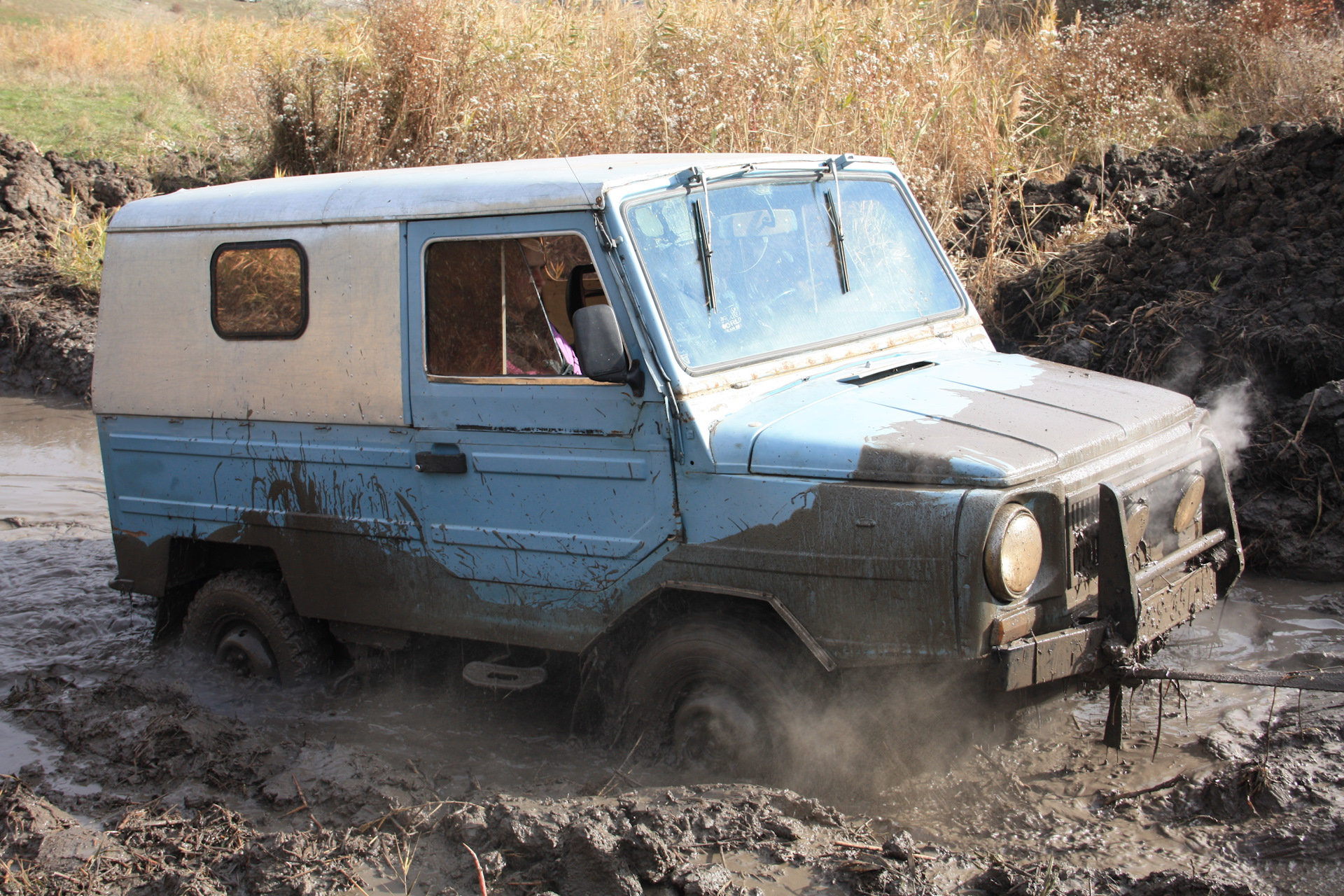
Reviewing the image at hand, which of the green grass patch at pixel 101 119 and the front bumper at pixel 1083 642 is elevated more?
the green grass patch at pixel 101 119

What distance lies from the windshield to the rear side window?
59.4 inches

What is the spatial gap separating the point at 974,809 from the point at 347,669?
2.73m

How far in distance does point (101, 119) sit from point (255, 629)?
15.3 m

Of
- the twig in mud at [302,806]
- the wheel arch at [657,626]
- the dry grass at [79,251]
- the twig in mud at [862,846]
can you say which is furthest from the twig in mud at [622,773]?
the dry grass at [79,251]

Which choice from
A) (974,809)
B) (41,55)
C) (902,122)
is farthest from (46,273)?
(974,809)

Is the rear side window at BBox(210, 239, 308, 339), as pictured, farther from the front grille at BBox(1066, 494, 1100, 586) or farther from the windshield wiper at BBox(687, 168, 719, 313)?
the front grille at BBox(1066, 494, 1100, 586)

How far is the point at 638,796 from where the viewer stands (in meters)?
3.31

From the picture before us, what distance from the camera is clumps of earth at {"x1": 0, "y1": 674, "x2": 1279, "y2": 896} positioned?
2984 mm

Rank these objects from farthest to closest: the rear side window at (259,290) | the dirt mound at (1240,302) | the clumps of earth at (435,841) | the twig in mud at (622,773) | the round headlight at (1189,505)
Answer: the dirt mound at (1240,302), the rear side window at (259,290), the twig in mud at (622,773), the round headlight at (1189,505), the clumps of earth at (435,841)

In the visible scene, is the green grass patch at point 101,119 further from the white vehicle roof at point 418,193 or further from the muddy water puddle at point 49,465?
the white vehicle roof at point 418,193

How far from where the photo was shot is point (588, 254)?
11.5 feet

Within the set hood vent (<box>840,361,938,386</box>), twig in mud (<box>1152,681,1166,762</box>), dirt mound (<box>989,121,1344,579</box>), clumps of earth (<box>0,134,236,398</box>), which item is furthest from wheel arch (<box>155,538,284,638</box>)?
clumps of earth (<box>0,134,236,398</box>)

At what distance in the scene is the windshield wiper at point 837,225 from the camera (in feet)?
13.0

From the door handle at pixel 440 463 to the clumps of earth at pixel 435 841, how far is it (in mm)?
1115
